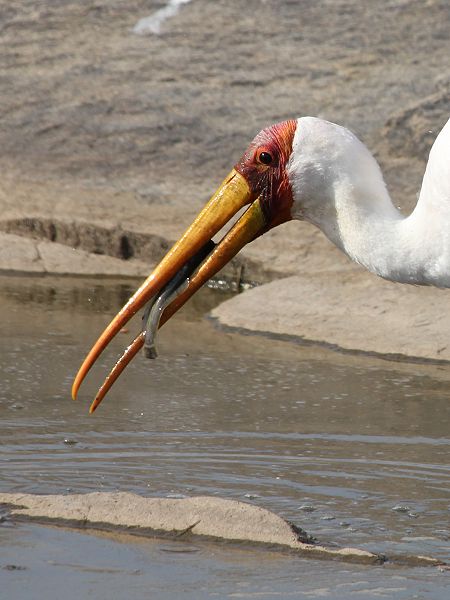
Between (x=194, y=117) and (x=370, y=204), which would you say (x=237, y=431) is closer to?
(x=370, y=204)

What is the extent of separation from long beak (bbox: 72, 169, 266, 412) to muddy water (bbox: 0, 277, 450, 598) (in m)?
0.53

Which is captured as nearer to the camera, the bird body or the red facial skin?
the bird body

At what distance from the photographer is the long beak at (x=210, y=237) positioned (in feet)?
16.5

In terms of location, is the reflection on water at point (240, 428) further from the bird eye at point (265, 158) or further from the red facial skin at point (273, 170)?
the bird eye at point (265, 158)

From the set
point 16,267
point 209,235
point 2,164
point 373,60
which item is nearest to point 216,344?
point 16,267

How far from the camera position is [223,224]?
5020mm

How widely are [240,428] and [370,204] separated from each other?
1.42m

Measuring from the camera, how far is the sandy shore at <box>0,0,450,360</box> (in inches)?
342

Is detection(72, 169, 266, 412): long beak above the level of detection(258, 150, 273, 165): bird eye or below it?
below

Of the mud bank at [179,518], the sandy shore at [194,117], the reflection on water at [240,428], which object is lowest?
the reflection on water at [240,428]

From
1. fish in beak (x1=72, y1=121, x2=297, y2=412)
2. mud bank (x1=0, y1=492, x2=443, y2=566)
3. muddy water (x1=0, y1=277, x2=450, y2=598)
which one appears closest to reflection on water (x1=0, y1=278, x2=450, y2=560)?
muddy water (x1=0, y1=277, x2=450, y2=598)

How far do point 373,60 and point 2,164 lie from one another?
9.12ft

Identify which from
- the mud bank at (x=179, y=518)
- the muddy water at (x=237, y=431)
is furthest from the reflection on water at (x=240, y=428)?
the mud bank at (x=179, y=518)

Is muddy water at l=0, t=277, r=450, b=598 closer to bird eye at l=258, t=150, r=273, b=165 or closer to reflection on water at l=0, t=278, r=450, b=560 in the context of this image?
reflection on water at l=0, t=278, r=450, b=560
